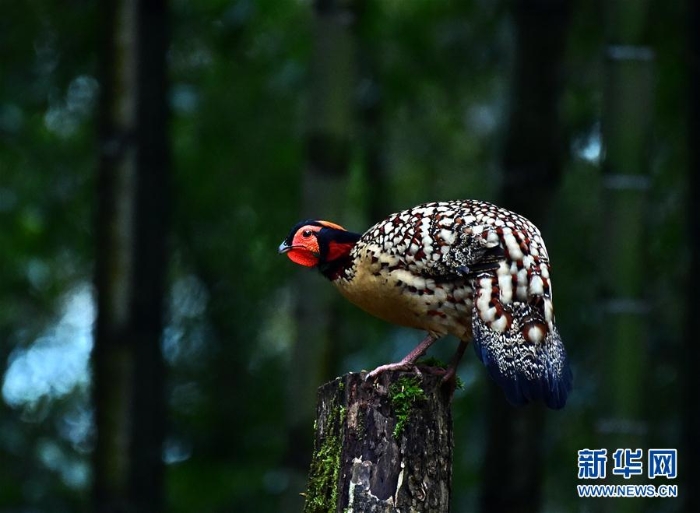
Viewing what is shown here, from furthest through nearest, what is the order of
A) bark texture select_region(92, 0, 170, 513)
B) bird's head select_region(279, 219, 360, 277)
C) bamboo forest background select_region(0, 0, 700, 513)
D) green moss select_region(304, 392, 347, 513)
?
bark texture select_region(92, 0, 170, 513), bamboo forest background select_region(0, 0, 700, 513), bird's head select_region(279, 219, 360, 277), green moss select_region(304, 392, 347, 513)

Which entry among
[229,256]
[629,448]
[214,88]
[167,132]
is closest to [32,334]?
[229,256]

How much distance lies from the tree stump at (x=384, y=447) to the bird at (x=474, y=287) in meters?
0.12

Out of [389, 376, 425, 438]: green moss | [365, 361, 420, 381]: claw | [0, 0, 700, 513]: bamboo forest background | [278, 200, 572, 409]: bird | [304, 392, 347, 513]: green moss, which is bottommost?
[304, 392, 347, 513]: green moss

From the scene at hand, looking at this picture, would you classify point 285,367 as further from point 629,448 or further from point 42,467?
point 629,448

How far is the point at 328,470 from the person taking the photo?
4.62 m

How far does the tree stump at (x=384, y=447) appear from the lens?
4.46m

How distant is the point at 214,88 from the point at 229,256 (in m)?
1.45

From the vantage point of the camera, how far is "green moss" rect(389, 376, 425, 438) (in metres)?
Result: 4.55

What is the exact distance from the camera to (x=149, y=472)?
7.41 meters

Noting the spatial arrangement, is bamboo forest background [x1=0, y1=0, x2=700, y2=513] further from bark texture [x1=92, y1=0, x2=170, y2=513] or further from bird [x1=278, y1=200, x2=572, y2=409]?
bird [x1=278, y1=200, x2=572, y2=409]

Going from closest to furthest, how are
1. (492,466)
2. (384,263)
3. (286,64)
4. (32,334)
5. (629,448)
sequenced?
(384,263) < (629,448) < (492,466) < (286,64) < (32,334)

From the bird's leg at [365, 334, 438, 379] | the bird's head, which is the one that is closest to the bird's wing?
the bird's leg at [365, 334, 438, 379]

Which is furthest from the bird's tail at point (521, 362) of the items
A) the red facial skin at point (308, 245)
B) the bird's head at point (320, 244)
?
the red facial skin at point (308, 245)

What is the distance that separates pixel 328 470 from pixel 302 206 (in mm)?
2311
